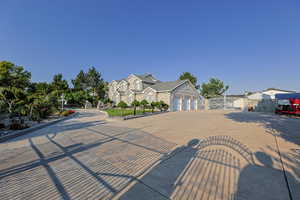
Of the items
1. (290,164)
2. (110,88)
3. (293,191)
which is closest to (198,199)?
(293,191)

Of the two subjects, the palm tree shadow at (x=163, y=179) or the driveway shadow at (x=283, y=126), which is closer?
the palm tree shadow at (x=163, y=179)

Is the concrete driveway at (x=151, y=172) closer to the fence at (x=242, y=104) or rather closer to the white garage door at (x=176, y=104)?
the white garage door at (x=176, y=104)

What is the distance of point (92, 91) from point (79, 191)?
37602 mm

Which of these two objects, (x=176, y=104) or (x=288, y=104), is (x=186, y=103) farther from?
(x=288, y=104)

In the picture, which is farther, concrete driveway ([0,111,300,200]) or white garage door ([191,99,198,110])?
white garage door ([191,99,198,110])

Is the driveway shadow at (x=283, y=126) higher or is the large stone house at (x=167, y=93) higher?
the large stone house at (x=167, y=93)

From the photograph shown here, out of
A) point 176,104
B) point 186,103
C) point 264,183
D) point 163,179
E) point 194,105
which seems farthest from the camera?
point 194,105

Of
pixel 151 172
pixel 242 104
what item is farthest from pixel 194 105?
pixel 151 172

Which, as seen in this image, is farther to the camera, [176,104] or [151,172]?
[176,104]

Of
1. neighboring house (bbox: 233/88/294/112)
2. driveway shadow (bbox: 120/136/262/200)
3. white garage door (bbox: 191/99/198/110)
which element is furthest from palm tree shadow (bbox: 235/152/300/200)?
white garage door (bbox: 191/99/198/110)

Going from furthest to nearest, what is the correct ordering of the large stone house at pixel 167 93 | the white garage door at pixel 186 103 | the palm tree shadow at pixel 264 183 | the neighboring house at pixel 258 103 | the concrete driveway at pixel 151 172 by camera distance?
the white garage door at pixel 186 103, the large stone house at pixel 167 93, the neighboring house at pixel 258 103, the concrete driveway at pixel 151 172, the palm tree shadow at pixel 264 183

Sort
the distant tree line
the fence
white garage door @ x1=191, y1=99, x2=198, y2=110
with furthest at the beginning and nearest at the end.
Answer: white garage door @ x1=191, y1=99, x2=198, y2=110 < the fence < the distant tree line

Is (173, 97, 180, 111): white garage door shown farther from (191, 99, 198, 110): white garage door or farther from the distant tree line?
the distant tree line

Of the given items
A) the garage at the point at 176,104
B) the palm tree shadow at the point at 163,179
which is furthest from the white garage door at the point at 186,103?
the palm tree shadow at the point at 163,179
